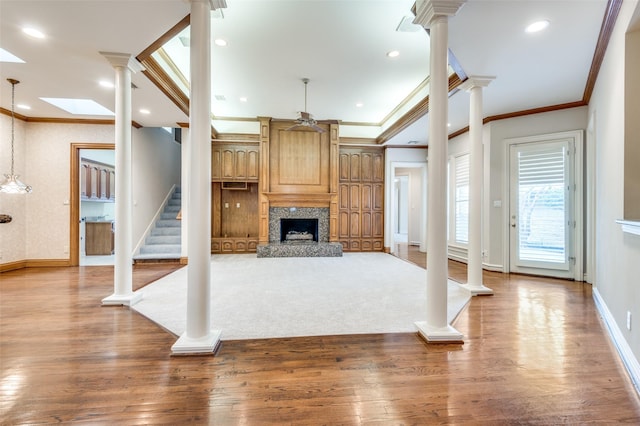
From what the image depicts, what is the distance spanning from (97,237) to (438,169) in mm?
8301

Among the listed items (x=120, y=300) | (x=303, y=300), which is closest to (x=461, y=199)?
(x=303, y=300)

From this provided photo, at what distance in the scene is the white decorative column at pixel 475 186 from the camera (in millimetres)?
4031

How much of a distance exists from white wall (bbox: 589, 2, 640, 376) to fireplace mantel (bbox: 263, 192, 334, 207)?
5210 mm

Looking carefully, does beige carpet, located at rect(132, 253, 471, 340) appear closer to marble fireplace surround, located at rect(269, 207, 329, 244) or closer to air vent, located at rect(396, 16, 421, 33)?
marble fireplace surround, located at rect(269, 207, 329, 244)

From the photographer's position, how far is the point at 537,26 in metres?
2.90

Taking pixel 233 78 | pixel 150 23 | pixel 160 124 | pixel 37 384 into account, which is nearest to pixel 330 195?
pixel 233 78

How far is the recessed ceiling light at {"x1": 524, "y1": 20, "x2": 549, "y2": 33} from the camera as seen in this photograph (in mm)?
2854

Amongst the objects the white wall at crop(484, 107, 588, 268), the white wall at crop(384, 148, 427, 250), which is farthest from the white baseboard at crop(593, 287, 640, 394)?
the white wall at crop(384, 148, 427, 250)

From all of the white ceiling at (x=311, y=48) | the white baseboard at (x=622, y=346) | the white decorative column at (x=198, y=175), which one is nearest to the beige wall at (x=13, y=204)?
the white ceiling at (x=311, y=48)

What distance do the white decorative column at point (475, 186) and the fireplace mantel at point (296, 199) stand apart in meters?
4.04

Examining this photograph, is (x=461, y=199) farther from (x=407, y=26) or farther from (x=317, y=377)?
(x=317, y=377)

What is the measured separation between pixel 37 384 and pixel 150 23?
3.11 meters

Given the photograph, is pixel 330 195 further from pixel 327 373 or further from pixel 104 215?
pixel 104 215

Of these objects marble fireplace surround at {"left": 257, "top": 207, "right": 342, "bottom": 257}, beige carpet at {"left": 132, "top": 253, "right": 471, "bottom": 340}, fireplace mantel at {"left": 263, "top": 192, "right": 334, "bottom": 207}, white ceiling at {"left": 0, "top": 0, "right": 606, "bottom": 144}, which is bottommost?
beige carpet at {"left": 132, "top": 253, "right": 471, "bottom": 340}
